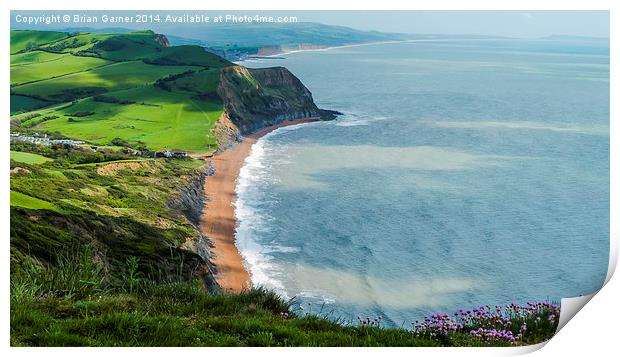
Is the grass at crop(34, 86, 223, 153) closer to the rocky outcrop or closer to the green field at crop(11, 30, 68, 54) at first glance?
the rocky outcrop

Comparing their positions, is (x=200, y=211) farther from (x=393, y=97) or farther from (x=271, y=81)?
(x=393, y=97)

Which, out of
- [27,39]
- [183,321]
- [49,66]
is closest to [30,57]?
[27,39]

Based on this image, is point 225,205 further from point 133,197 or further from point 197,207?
point 133,197

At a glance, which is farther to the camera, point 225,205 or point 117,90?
point 225,205

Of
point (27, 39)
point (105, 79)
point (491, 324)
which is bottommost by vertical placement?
point (491, 324)

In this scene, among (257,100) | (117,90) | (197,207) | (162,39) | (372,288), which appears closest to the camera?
(372,288)

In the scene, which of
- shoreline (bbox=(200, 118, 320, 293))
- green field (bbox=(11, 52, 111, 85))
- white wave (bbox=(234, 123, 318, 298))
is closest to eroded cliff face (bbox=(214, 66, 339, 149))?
shoreline (bbox=(200, 118, 320, 293))

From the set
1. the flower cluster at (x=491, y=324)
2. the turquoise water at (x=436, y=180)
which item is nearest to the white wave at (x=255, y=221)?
the turquoise water at (x=436, y=180)
